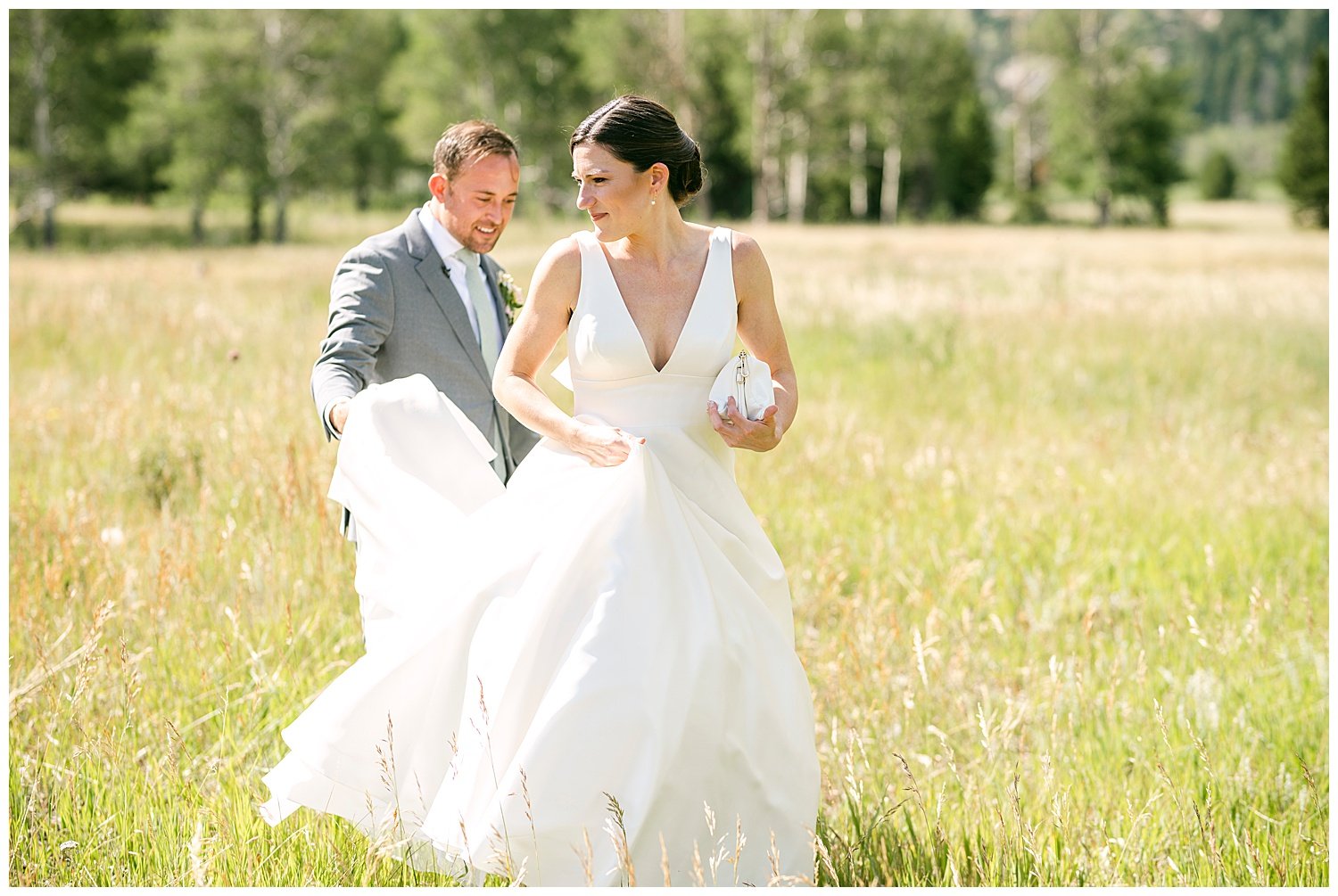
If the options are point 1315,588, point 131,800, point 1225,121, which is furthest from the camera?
point 1225,121

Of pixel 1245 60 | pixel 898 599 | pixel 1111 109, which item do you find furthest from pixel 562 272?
pixel 1245 60

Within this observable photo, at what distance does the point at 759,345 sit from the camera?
335cm

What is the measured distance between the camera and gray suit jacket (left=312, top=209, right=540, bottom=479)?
384cm

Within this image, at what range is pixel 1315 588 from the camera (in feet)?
18.6

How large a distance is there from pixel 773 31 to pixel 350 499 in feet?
133

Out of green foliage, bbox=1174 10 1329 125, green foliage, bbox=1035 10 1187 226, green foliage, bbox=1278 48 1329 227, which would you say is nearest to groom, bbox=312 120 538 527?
green foliage, bbox=1278 48 1329 227

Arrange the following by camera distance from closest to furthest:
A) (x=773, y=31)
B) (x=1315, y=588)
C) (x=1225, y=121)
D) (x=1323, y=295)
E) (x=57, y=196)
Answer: (x=1315, y=588)
(x=1323, y=295)
(x=57, y=196)
(x=773, y=31)
(x=1225, y=121)

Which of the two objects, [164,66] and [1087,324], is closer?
[1087,324]

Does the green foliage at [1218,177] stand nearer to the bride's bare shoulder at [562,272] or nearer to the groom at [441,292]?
the groom at [441,292]

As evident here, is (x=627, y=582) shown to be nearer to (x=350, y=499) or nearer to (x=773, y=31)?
(x=350, y=499)

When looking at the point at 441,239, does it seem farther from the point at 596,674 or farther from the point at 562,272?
the point at 596,674

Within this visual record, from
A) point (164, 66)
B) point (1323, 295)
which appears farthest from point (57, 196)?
point (1323, 295)

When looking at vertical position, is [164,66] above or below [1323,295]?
above

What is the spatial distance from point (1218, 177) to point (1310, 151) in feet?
103
